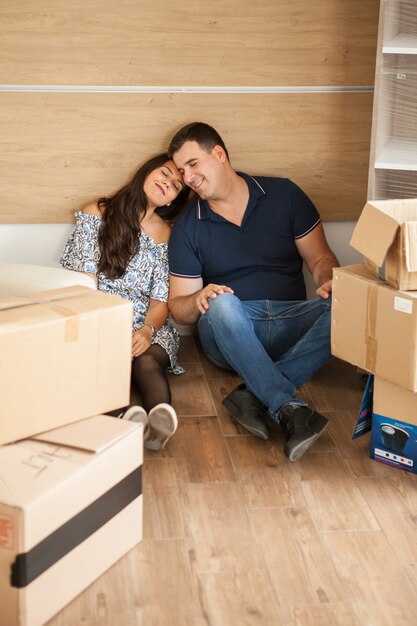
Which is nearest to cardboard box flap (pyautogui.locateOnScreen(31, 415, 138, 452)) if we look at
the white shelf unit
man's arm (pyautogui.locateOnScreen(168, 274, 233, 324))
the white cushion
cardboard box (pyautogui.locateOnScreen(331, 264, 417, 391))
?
the white cushion

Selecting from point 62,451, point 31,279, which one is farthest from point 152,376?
point 62,451

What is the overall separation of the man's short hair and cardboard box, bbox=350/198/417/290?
32.3 inches

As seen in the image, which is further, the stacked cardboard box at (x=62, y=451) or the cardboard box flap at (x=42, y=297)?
the cardboard box flap at (x=42, y=297)

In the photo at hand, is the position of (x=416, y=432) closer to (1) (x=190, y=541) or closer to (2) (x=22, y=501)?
(1) (x=190, y=541)

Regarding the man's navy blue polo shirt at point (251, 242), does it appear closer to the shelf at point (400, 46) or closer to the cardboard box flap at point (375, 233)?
the shelf at point (400, 46)

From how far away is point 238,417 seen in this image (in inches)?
103

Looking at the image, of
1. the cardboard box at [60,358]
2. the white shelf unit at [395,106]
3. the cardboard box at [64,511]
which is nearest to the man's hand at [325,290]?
the white shelf unit at [395,106]

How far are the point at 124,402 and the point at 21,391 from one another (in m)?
0.32

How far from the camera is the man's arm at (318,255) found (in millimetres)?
3031

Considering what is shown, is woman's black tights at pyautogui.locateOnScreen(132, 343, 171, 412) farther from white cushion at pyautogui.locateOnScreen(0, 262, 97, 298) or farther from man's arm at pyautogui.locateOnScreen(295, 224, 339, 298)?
man's arm at pyautogui.locateOnScreen(295, 224, 339, 298)

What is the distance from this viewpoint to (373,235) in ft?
7.45

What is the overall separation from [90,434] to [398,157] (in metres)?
1.44

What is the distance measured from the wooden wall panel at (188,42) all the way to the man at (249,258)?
0.86 feet

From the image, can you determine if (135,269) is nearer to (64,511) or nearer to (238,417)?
(238,417)
